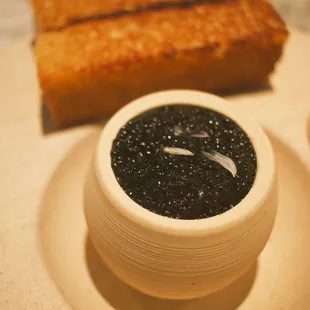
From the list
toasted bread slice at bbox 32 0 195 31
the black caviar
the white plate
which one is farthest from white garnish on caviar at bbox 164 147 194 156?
toasted bread slice at bbox 32 0 195 31

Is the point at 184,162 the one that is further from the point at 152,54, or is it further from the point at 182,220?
the point at 152,54

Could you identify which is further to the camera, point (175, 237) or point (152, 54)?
point (152, 54)

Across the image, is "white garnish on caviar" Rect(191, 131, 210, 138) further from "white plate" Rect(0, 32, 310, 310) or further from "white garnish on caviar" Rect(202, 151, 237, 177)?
"white plate" Rect(0, 32, 310, 310)

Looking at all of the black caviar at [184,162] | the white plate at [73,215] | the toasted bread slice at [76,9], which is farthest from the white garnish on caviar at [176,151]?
the toasted bread slice at [76,9]

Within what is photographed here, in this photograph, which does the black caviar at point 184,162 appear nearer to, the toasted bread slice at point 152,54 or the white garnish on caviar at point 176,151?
the white garnish on caviar at point 176,151

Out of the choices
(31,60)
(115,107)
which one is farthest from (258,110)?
(31,60)

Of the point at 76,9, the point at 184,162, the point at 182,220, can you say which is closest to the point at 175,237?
the point at 182,220

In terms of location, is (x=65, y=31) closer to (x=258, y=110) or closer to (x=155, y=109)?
(x=155, y=109)
